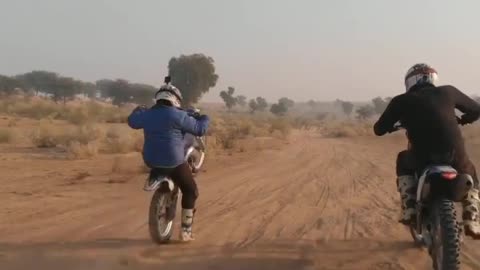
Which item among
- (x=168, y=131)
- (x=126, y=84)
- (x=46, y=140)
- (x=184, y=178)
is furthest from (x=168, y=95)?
(x=126, y=84)

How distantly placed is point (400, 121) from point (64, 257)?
384cm

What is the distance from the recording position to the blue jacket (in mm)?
6188

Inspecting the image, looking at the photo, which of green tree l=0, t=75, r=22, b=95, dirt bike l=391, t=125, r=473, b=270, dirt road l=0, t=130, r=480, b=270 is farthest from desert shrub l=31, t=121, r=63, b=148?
green tree l=0, t=75, r=22, b=95

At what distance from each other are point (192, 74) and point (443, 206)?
54346mm

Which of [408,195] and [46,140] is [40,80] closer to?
[46,140]

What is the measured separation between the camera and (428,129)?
16.3 ft

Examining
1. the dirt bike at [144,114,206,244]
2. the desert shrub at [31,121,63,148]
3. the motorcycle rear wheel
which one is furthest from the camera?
the desert shrub at [31,121,63,148]

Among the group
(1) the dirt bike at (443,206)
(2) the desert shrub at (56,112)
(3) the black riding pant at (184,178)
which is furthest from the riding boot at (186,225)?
(2) the desert shrub at (56,112)

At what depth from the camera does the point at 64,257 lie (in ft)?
19.2

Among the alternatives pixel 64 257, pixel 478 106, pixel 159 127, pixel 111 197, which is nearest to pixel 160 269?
pixel 64 257

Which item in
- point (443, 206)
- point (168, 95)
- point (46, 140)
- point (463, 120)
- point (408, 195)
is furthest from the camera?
point (46, 140)

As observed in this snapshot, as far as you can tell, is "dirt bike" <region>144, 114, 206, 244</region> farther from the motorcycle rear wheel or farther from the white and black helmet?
the motorcycle rear wheel

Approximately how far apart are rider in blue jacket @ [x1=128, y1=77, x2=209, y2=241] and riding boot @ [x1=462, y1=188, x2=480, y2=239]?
2940 mm

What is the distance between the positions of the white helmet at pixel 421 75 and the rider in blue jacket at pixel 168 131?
7.69ft
